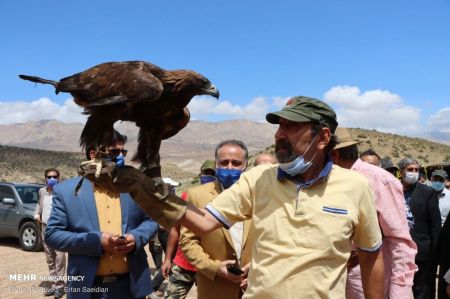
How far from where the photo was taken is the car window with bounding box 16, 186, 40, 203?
1227cm

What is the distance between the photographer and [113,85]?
3.05 m

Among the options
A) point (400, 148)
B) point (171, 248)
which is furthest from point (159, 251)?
point (400, 148)

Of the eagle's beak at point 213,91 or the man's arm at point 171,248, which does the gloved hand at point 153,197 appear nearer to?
the eagle's beak at point 213,91

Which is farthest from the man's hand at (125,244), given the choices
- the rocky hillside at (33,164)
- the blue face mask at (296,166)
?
the rocky hillside at (33,164)

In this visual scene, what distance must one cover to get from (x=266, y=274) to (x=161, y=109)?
159cm

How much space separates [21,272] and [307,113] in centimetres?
880

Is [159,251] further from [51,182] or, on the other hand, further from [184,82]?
[184,82]

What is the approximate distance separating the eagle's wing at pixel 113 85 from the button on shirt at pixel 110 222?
81 centimetres

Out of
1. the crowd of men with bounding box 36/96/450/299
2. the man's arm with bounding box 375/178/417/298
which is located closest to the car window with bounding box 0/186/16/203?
the crowd of men with bounding box 36/96/450/299

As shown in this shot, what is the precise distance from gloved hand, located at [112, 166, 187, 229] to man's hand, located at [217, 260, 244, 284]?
3.64 ft

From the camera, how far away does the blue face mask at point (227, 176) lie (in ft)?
12.6

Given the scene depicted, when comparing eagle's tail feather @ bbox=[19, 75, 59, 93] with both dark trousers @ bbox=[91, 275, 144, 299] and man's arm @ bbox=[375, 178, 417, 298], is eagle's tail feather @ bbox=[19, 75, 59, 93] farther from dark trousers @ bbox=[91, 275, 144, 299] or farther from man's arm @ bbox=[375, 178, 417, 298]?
man's arm @ bbox=[375, 178, 417, 298]

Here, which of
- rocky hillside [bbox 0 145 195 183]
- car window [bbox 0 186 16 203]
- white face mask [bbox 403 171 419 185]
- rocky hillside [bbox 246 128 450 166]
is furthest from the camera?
rocky hillside [bbox 0 145 195 183]

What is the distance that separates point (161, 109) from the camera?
11.2 ft
